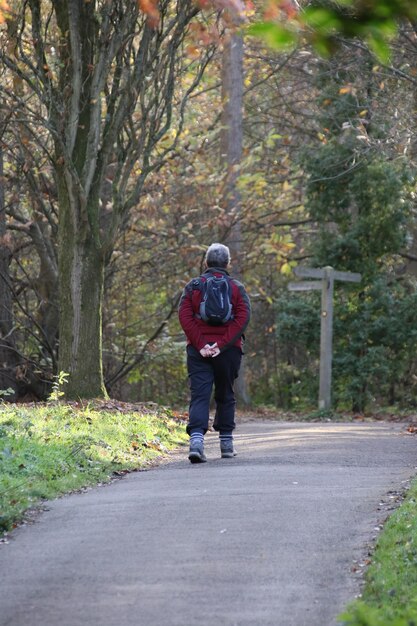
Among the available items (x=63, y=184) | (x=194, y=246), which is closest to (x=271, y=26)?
(x=63, y=184)

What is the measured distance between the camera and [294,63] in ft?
99.1

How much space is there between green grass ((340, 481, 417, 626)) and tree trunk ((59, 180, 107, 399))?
8934mm

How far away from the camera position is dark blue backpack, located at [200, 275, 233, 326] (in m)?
11.5

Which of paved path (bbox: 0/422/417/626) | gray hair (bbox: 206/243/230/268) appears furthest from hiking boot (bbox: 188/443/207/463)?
gray hair (bbox: 206/243/230/268)

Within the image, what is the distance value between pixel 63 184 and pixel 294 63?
1510 centimetres

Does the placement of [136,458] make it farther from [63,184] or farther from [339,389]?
[339,389]

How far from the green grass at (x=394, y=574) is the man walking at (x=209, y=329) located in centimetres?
395

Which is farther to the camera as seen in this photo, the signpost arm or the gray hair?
the signpost arm

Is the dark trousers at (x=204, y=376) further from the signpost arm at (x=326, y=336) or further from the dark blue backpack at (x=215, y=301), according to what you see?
the signpost arm at (x=326, y=336)

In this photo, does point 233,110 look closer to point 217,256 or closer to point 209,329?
point 217,256

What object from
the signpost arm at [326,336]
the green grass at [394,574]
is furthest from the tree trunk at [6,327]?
the green grass at [394,574]

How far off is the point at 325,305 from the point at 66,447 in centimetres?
1304

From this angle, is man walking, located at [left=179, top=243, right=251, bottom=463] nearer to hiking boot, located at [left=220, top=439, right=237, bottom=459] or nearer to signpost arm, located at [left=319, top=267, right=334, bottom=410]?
hiking boot, located at [left=220, top=439, right=237, bottom=459]

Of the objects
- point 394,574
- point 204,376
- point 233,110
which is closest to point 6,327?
point 233,110
